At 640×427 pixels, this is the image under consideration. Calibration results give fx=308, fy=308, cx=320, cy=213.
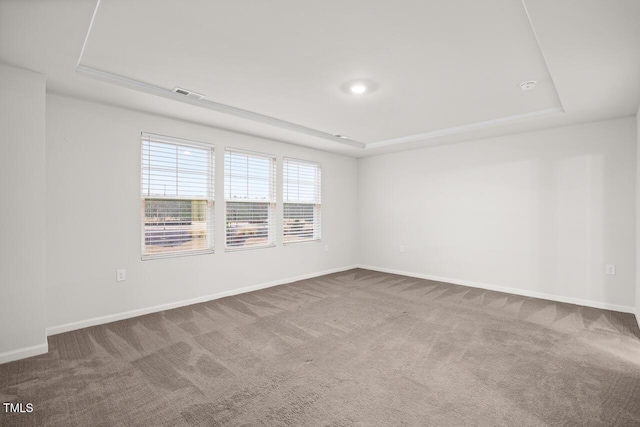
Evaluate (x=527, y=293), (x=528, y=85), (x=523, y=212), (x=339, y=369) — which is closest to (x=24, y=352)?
(x=339, y=369)

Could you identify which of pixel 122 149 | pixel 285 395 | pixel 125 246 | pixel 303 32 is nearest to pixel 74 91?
pixel 122 149

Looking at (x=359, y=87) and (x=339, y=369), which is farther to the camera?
(x=359, y=87)

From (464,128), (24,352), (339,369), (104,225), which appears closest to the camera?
(339,369)

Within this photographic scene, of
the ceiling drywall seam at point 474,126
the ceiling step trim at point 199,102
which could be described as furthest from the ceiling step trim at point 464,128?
the ceiling step trim at point 199,102

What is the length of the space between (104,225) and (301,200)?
3051 mm

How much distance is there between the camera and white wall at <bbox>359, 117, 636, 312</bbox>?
3.94 metres

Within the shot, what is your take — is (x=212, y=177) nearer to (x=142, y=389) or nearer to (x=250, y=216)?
(x=250, y=216)

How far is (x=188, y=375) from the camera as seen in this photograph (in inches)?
92.7

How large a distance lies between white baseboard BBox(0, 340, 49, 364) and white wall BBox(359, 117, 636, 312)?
207 inches

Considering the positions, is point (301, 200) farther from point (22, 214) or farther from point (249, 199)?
point (22, 214)

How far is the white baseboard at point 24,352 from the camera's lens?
2.53 m

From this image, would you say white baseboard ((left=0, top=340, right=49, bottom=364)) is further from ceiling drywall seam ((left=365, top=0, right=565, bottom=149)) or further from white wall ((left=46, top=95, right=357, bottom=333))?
ceiling drywall seam ((left=365, top=0, right=565, bottom=149))

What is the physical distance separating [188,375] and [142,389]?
308 mm

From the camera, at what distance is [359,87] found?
10.2 feet
